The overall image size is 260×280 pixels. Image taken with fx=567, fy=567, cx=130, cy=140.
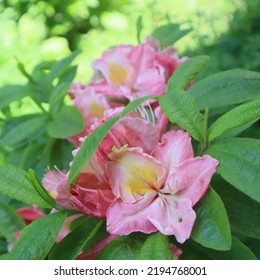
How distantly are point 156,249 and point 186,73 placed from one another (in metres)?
0.23

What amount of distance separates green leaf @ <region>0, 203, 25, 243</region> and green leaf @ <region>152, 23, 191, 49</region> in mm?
310

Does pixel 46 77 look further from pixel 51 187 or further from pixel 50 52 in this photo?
pixel 50 52

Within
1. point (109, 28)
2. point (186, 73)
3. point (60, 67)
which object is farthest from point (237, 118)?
point (109, 28)

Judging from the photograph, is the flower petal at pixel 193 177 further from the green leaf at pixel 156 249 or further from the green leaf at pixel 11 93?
the green leaf at pixel 11 93

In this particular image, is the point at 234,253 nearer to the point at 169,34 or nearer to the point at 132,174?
the point at 132,174

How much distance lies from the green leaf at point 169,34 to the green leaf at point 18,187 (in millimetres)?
336

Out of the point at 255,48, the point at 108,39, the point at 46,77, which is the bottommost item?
the point at 108,39

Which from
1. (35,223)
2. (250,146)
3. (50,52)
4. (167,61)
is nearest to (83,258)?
(35,223)

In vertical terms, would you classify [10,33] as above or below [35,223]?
below

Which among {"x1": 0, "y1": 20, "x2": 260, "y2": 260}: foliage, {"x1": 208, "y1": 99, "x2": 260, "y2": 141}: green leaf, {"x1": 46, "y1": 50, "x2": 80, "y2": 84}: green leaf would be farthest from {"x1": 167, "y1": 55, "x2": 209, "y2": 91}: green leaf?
{"x1": 46, "y1": 50, "x2": 80, "y2": 84}: green leaf

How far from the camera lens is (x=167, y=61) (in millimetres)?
739

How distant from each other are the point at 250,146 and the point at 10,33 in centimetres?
228
